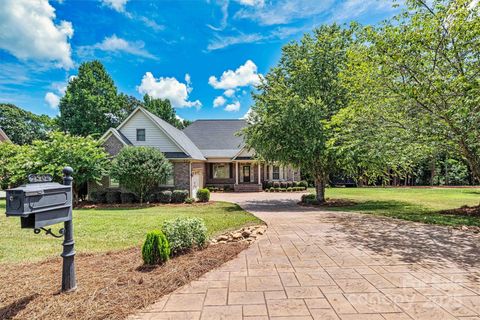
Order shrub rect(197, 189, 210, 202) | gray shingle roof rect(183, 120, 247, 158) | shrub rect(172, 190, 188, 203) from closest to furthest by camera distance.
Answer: shrub rect(172, 190, 188, 203) → shrub rect(197, 189, 210, 202) → gray shingle roof rect(183, 120, 247, 158)

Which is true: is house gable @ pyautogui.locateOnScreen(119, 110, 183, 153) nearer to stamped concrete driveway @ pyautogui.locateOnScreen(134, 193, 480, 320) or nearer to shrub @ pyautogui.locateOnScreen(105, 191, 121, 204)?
shrub @ pyautogui.locateOnScreen(105, 191, 121, 204)

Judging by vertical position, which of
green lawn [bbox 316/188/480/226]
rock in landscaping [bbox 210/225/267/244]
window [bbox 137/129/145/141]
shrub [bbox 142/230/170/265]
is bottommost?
green lawn [bbox 316/188/480/226]

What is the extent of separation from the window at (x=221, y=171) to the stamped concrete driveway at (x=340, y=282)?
1994 cm

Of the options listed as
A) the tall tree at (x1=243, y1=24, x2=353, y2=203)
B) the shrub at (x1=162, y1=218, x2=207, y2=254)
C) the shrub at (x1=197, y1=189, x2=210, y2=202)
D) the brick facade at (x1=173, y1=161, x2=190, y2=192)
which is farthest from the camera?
the brick facade at (x1=173, y1=161, x2=190, y2=192)

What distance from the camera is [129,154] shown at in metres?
15.4

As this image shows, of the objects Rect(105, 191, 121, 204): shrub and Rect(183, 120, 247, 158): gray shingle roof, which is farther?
Rect(183, 120, 247, 158): gray shingle roof

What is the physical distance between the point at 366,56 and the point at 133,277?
9555mm

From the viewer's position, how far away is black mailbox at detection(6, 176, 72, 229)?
292cm

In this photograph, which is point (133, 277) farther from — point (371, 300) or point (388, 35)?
point (388, 35)

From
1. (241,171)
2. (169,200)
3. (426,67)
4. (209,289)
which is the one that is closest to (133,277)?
(209,289)

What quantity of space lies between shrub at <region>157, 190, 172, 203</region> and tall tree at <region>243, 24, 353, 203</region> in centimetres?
632

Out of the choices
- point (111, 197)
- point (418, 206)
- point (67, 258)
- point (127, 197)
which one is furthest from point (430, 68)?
point (111, 197)

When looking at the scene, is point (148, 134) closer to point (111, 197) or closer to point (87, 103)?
point (111, 197)

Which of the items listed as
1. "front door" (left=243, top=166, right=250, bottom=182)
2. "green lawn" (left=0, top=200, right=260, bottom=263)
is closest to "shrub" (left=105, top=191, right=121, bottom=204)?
"green lawn" (left=0, top=200, right=260, bottom=263)
